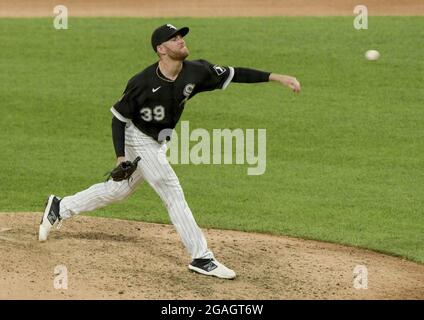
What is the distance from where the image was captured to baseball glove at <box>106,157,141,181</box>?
835cm

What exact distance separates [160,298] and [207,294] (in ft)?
1.22

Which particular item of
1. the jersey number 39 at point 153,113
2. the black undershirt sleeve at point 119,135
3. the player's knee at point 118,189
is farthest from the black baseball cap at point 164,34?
the player's knee at point 118,189

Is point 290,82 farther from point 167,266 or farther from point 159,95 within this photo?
point 167,266

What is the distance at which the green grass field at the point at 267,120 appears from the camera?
35.6 feet

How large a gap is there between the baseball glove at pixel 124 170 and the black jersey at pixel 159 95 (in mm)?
320

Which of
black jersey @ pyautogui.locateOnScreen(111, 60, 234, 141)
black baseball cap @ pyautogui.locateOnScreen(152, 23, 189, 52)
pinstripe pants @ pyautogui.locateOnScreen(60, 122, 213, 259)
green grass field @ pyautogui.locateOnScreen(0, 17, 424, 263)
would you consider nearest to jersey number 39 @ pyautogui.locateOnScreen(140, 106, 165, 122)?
black jersey @ pyautogui.locateOnScreen(111, 60, 234, 141)

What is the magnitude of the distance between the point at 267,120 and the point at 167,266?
5.74 metres

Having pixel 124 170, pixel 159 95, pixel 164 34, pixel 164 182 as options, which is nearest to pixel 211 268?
pixel 164 182

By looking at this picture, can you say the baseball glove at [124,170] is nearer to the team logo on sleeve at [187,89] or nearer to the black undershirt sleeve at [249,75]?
the team logo on sleeve at [187,89]

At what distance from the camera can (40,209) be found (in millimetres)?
10773

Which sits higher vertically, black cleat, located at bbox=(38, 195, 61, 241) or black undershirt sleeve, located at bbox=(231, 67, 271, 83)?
black undershirt sleeve, located at bbox=(231, 67, 271, 83)

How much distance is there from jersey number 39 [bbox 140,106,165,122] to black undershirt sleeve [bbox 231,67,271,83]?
0.71 meters

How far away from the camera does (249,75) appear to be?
873 cm

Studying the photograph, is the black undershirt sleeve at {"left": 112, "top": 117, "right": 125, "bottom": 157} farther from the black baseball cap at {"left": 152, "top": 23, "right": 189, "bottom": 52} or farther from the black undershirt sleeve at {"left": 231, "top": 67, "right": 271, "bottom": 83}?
the black undershirt sleeve at {"left": 231, "top": 67, "right": 271, "bottom": 83}
